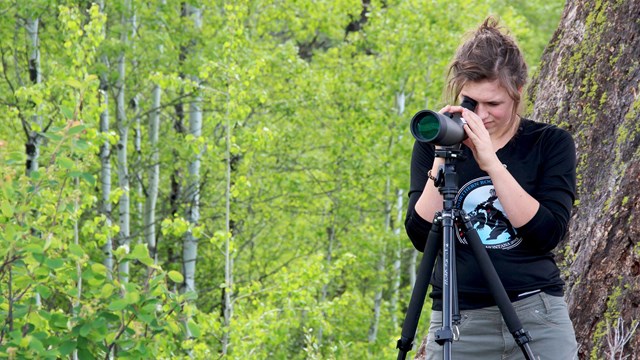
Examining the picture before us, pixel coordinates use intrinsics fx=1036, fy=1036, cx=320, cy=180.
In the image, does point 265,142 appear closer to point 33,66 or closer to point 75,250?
point 33,66

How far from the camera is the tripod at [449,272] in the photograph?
313 centimetres

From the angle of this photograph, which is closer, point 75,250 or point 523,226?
point 523,226

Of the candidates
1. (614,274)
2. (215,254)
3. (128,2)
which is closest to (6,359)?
(614,274)

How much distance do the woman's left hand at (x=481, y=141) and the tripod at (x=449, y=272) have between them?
0.21 ft

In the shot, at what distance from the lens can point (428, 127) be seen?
3.23m

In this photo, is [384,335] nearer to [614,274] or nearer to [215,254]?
[215,254]

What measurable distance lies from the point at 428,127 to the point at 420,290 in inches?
20.4

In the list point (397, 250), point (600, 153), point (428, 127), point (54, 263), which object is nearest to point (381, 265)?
point (397, 250)

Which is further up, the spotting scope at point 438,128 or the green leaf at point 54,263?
the spotting scope at point 438,128

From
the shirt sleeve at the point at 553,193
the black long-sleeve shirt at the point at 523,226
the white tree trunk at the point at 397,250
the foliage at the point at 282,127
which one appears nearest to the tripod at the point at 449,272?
the black long-sleeve shirt at the point at 523,226

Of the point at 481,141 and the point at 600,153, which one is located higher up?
the point at 481,141

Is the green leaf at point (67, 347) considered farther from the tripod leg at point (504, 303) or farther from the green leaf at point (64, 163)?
the tripod leg at point (504, 303)

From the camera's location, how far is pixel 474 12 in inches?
766

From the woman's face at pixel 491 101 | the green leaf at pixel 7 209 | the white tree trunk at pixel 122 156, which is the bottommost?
the white tree trunk at pixel 122 156
